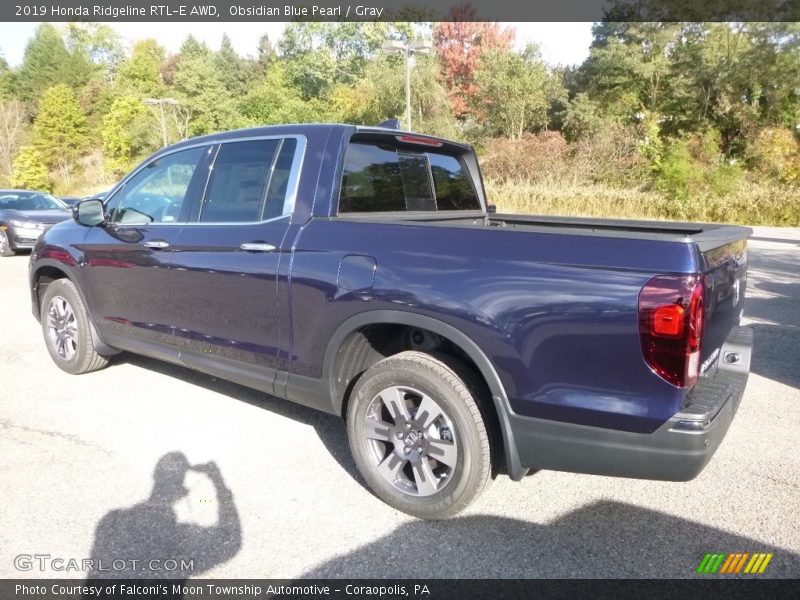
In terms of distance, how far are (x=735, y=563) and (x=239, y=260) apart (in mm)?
2872

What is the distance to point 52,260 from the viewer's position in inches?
194

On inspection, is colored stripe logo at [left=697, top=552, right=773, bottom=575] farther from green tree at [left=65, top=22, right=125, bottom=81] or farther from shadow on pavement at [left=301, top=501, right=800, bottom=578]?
green tree at [left=65, top=22, right=125, bottom=81]

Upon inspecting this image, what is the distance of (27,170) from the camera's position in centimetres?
4856

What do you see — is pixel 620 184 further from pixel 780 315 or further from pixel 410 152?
pixel 410 152

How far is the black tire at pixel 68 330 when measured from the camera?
15.7 feet

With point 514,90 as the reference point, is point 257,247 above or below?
below

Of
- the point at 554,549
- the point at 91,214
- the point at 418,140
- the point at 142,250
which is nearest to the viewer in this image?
the point at 554,549

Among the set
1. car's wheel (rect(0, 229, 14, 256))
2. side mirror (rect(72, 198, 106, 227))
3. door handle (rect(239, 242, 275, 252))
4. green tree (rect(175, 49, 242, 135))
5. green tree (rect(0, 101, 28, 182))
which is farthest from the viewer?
green tree (rect(175, 49, 242, 135))

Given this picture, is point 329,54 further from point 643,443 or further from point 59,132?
point 643,443

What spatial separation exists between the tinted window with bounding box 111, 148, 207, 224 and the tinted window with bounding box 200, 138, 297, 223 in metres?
0.28

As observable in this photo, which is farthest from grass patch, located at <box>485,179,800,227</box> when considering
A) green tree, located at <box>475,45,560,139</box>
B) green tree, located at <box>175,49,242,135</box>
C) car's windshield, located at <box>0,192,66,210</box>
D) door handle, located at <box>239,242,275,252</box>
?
green tree, located at <box>175,49,242,135</box>

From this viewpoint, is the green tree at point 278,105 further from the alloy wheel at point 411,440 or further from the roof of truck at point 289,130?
the alloy wheel at point 411,440

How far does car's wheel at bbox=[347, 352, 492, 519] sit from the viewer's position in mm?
2639

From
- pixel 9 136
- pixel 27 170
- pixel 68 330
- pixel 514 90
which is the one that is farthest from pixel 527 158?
pixel 9 136
